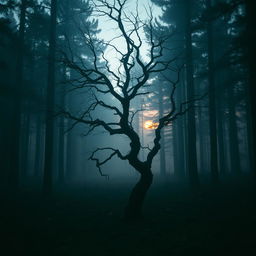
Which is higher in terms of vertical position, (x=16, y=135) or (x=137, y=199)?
(x=16, y=135)

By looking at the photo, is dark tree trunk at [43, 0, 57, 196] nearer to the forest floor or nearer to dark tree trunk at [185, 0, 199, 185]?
the forest floor

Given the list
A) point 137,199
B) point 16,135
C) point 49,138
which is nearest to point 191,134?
point 137,199

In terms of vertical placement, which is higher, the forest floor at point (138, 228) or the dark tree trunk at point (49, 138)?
the dark tree trunk at point (49, 138)

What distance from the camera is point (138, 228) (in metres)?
6.61

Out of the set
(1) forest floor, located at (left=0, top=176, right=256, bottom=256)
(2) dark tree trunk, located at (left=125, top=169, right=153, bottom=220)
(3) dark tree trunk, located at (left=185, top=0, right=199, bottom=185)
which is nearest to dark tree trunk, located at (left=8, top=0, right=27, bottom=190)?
(1) forest floor, located at (left=0, top=176, right=256, bottom=256)

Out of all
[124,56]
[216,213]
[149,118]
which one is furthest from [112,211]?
[149,118]

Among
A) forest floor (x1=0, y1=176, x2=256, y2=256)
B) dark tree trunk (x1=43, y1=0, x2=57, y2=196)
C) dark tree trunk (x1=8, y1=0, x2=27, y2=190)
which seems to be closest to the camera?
forest floor (x1=0, y1=176, x2=256, y2=256)

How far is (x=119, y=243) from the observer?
5.61 meters

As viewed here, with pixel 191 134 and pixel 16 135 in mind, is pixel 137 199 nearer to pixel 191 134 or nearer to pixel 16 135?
pixel 191 134

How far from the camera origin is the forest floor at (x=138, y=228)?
5066mm

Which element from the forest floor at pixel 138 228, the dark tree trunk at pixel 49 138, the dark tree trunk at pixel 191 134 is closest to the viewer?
the forest floor at pixel 138 228

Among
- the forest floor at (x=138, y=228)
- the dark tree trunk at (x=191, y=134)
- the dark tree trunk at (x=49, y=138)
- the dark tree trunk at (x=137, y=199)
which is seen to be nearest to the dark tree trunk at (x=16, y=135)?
the dark tree trunk at (x=49, y=138)

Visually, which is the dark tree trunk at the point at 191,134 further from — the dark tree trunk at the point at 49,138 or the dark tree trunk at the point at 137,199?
the dark tree trunk at the point at 49,138

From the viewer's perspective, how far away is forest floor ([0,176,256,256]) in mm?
5066
